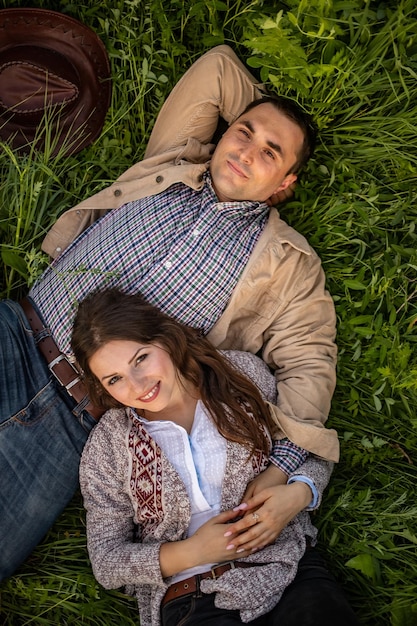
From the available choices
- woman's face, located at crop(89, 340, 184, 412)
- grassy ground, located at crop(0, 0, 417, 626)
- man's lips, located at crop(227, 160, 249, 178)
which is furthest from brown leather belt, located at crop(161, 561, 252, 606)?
man's lips, located at crop(227, 160, 249, 178)

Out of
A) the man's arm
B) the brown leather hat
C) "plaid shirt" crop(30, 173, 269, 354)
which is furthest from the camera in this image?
the brown leather hat

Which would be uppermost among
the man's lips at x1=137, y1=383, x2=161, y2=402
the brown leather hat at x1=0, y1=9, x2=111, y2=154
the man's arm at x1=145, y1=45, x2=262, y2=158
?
the brown leather hat at x1=0, y1=9, x2=111, y2=154

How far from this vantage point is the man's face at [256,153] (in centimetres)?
306

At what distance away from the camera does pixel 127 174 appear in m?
3.40

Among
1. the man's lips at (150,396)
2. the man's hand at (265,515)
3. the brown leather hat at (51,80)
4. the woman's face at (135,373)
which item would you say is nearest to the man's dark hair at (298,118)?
the brown leather hat at (51,80)

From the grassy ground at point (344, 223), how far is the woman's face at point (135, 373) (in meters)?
0.86

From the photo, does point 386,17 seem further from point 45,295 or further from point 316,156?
point 45,295

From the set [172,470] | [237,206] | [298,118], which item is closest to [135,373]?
[172,470]

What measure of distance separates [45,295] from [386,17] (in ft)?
7.12

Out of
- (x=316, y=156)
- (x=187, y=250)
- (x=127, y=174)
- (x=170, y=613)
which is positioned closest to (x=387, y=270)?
(x=316, y=156)

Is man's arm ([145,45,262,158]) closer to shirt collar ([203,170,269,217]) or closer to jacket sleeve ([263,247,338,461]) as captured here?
shirt collar ([203,170,269,217])

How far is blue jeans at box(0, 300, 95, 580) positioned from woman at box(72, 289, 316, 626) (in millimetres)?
187

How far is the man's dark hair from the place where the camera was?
3115 millimetres

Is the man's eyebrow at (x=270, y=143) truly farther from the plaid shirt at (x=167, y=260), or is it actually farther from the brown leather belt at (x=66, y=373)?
the brown leather belt at (x=66, y=373)
